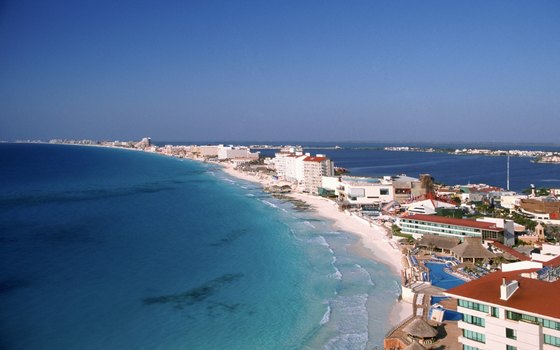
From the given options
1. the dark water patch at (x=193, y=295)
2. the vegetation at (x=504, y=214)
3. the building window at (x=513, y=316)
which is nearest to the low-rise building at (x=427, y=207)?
the vegetation at (x=504, y=214)

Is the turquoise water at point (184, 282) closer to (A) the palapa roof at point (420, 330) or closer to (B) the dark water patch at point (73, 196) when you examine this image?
(A) the palapa roof at point (420, 330)

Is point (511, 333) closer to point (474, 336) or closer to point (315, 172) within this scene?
point (474, 336)

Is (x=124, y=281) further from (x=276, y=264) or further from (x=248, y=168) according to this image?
(x=248, y=168)

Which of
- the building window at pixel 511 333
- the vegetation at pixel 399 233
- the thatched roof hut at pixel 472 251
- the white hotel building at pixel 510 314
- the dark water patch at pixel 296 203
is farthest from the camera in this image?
the dark water patch at pixel 296 203

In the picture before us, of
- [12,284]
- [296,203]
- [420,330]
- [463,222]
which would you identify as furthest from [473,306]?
[296,203]

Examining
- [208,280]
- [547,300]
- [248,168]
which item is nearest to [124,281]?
[208,280]
